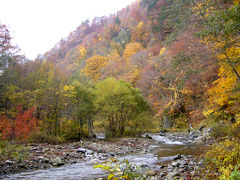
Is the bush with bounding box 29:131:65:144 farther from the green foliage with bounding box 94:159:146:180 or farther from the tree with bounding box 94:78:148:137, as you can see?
the green foliage with bounding box 94:159:146:180

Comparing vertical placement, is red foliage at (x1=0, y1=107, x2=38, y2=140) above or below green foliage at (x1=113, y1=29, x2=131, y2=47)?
below

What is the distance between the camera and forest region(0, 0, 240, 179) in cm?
905

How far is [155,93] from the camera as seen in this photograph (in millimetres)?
38969

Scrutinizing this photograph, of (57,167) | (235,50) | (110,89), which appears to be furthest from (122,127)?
(235,50)

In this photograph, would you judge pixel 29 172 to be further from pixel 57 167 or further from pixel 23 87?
pixel 23 87

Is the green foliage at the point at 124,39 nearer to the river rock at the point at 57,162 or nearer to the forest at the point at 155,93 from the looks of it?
the forest at the point at 155,93

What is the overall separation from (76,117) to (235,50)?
1628cm

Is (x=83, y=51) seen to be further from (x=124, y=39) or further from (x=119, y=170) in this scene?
(x=119, y=170)

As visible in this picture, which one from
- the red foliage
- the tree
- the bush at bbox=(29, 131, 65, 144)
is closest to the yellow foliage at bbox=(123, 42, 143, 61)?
the tree

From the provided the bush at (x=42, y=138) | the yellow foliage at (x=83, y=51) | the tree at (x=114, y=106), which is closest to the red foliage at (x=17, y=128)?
the bush at (x=42, y=138)

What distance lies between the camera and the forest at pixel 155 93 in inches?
356

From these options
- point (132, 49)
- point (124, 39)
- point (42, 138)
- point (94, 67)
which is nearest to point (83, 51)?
point (124, 39)

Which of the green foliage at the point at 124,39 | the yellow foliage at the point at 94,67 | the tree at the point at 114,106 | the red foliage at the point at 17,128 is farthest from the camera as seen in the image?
the green foliage at the point at 124,39

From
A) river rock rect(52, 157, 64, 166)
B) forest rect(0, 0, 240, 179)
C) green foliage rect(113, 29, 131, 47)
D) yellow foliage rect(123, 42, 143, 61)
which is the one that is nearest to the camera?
forest rect(0, 0, 240, 179)
